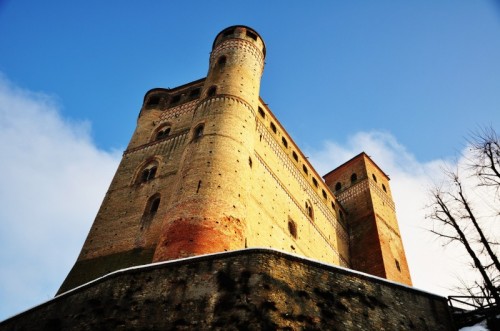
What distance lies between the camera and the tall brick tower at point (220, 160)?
11.4 metres

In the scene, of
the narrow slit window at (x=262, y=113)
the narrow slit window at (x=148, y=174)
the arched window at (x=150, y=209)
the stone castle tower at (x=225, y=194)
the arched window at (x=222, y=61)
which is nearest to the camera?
the stone castle tower at (x=225, y=194)

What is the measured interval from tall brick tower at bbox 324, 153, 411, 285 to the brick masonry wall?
11.8m

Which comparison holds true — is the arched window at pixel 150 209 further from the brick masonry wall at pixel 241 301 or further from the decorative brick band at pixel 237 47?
the decorative brick band at pixel 237 47

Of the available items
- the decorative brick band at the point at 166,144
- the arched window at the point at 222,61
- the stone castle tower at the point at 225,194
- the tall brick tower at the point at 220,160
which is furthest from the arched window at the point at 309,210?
the arched window at the point at 222,61

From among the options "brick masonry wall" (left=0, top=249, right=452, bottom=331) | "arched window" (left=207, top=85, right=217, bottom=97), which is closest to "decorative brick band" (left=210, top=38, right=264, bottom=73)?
"arched window" (left=207, top=85, right=217, bottom=97)

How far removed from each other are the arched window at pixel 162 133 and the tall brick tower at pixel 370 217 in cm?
1141

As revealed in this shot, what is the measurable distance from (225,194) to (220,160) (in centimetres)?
144

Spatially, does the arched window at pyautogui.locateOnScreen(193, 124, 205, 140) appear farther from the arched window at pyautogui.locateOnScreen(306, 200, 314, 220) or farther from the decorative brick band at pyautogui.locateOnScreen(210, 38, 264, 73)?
the arched window at pyautogui.locateOnScreen(306, 200, 314, 220)

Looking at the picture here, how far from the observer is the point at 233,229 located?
11812 millimetres

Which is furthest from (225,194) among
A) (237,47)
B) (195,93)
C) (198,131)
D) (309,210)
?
(237,47)

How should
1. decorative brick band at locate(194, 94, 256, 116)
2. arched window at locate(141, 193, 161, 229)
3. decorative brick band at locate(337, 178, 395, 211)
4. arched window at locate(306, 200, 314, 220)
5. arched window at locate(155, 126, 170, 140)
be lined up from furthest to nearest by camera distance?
decorative brick band at locate(337, 178, 395, 211)
arched window at locate(306, 200, 314, 220)
arched window at locate(155, 126, 170, 140)
decorative brick band at locate(194, 94, 256, 116)
arched window at locate(141, 193, 161, 229)

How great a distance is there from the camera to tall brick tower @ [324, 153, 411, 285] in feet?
69.1

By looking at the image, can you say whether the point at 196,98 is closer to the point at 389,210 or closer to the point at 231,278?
the point at 231,278

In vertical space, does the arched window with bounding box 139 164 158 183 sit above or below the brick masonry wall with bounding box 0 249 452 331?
above
